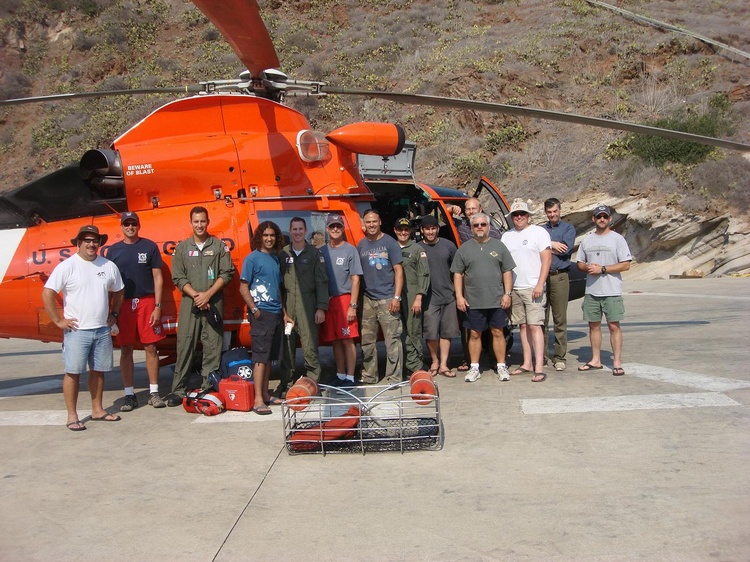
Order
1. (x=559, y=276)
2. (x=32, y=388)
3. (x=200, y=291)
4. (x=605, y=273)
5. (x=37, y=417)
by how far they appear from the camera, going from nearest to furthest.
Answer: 1. (x=37, y=417)
2. (x=200, y=291)
3. (x=605, y=273)
4. (x=559, y=276)
5. (x=32, y=388)

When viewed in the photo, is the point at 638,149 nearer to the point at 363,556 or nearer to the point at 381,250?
the point at 381,250

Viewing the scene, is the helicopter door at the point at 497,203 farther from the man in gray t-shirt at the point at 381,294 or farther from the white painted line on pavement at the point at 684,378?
the white painted line on pavement at the point at 684,378

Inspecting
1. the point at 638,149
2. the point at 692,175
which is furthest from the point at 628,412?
the point at 638,149

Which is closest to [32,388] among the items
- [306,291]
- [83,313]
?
[83,313]

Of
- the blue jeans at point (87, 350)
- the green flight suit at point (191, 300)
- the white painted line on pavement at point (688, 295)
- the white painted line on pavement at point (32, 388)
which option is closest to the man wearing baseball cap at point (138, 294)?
the green flight suit at point (191, 300)

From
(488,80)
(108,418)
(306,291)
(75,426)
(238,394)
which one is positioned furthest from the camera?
(488,80)

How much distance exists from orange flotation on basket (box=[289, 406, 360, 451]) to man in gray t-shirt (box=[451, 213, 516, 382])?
2384 millimetres

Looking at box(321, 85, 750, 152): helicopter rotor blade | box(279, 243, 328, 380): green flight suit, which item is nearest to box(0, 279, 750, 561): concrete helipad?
box(279, 243, 328, 380): green flight suit

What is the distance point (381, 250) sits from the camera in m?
7.33

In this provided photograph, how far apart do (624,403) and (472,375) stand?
5.67 feet

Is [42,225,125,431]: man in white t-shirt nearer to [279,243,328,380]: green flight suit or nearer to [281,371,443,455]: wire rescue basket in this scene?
[279,243,328,380]: green flight suit

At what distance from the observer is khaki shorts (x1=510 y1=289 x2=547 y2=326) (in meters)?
7.52

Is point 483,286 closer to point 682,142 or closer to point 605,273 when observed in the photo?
point 605,273

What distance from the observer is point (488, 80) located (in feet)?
A: 90.1
